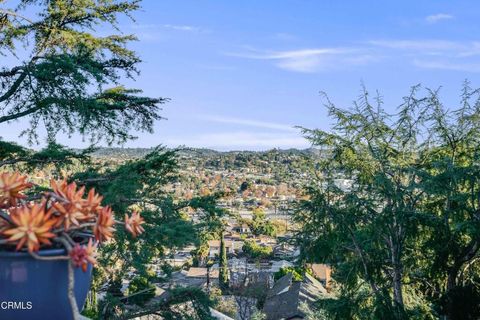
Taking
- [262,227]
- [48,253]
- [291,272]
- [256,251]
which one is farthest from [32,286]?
[262,227]

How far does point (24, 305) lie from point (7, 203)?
0.32 meters

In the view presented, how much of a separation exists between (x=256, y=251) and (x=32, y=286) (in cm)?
4009

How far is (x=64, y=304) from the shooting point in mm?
1557

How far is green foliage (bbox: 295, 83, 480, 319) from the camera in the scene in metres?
7.63

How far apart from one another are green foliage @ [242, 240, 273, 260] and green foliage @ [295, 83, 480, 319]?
30793mm

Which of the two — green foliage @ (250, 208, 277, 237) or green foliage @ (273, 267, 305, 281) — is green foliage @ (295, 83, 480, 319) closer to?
green foliage @ (273, 267, 305, 281)

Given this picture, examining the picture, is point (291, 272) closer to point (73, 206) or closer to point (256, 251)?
point (256, 251)

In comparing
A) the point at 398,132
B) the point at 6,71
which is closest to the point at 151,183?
the point at 6,71

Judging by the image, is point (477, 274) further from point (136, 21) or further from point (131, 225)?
point (131, 225)

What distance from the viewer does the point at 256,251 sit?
40875mm

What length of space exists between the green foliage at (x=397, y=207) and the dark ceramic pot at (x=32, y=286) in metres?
6.57

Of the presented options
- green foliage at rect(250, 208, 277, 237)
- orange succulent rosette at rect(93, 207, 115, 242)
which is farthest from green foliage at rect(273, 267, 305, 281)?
orange succulent rosette at rect(93, 207, 115, 242)

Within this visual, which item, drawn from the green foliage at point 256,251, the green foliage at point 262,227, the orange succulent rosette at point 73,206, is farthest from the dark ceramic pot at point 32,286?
the green foliage at point 262,227

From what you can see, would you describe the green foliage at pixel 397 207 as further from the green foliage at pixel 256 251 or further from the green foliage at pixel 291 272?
the green foliage at pixel 256 251
